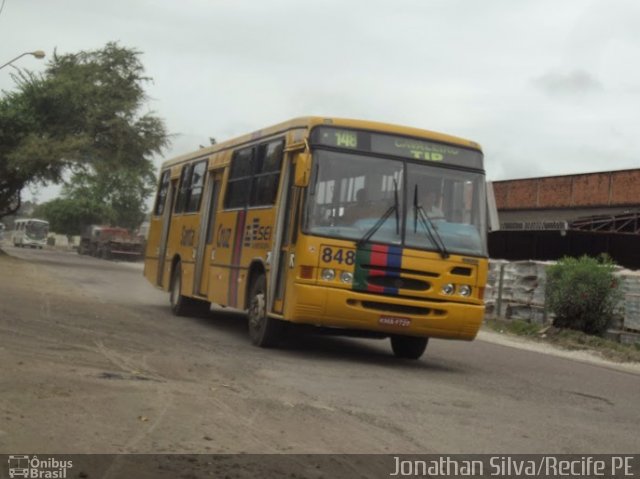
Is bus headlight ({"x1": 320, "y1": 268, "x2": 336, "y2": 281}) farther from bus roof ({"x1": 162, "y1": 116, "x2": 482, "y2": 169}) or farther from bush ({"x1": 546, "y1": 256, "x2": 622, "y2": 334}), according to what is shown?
bush ({"x1": 546, "y1": 256, "x2": 622, "y2": 334})

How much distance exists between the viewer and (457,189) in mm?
11414

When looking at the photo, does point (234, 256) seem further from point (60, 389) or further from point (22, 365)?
point (60, 389)

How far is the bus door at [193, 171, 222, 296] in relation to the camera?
589 inches

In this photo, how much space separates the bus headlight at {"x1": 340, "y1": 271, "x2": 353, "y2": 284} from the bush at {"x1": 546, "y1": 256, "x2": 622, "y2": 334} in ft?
30.8

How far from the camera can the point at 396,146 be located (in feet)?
37.4

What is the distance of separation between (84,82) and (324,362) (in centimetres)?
3653

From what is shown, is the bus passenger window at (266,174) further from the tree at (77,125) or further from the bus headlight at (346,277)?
the tree at (77,125)

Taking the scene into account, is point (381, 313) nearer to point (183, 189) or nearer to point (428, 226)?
point (428, 226)

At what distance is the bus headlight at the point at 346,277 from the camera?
1080 centimetres

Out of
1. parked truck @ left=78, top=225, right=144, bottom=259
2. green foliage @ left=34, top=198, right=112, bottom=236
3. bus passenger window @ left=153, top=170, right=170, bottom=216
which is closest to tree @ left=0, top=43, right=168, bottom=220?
parked truck @ left=78, top=225, right=144, bottom=259

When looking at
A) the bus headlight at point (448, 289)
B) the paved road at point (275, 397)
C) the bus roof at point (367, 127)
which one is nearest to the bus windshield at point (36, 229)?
the paved road at point (275, 397)

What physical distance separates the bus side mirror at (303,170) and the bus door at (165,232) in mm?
7749

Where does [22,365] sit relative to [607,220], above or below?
below

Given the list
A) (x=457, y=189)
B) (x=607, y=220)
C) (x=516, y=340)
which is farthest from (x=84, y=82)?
(x=457, y=189)
